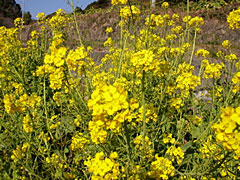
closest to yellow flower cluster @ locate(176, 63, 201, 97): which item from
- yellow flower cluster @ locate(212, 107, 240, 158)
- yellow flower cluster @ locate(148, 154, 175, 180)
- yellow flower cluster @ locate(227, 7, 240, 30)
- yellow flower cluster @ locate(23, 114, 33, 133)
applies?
yellow flower cluster @ locate(148, 154, 175, 180)

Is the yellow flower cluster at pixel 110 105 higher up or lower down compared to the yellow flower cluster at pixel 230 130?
higher up

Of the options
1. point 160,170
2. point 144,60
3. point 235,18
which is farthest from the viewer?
point 235,18

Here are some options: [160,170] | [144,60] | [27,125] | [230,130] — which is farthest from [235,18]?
[27,125]

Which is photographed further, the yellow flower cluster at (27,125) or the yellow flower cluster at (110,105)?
the yellow flower cluster at (27,125)

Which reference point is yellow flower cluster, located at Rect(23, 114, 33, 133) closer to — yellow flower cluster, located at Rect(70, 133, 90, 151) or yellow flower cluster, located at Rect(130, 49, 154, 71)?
yellow flower cluster, located at Rect(70, 133, 90, 151)

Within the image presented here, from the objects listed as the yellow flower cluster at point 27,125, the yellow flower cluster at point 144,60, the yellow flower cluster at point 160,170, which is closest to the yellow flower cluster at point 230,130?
the yellow flower cluster at point 144,60

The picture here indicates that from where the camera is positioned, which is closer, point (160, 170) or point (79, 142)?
point (160, 170)

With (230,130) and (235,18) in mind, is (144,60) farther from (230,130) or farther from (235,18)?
(235,18)

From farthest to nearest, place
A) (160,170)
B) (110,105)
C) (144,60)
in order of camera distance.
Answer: (160,170) < (144,60) < (110,105)

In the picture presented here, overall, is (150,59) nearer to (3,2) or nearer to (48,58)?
(48,58)

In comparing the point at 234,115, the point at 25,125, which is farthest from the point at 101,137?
the point at 25,125

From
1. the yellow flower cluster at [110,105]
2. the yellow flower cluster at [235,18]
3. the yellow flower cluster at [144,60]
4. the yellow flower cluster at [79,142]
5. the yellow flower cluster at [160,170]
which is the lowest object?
the yellow flower cluster at [160,170]

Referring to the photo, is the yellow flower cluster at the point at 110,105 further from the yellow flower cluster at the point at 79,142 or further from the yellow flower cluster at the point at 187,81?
the yellow flower cluster at the point at 187,81

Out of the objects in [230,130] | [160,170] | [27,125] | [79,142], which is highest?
[230,130]
